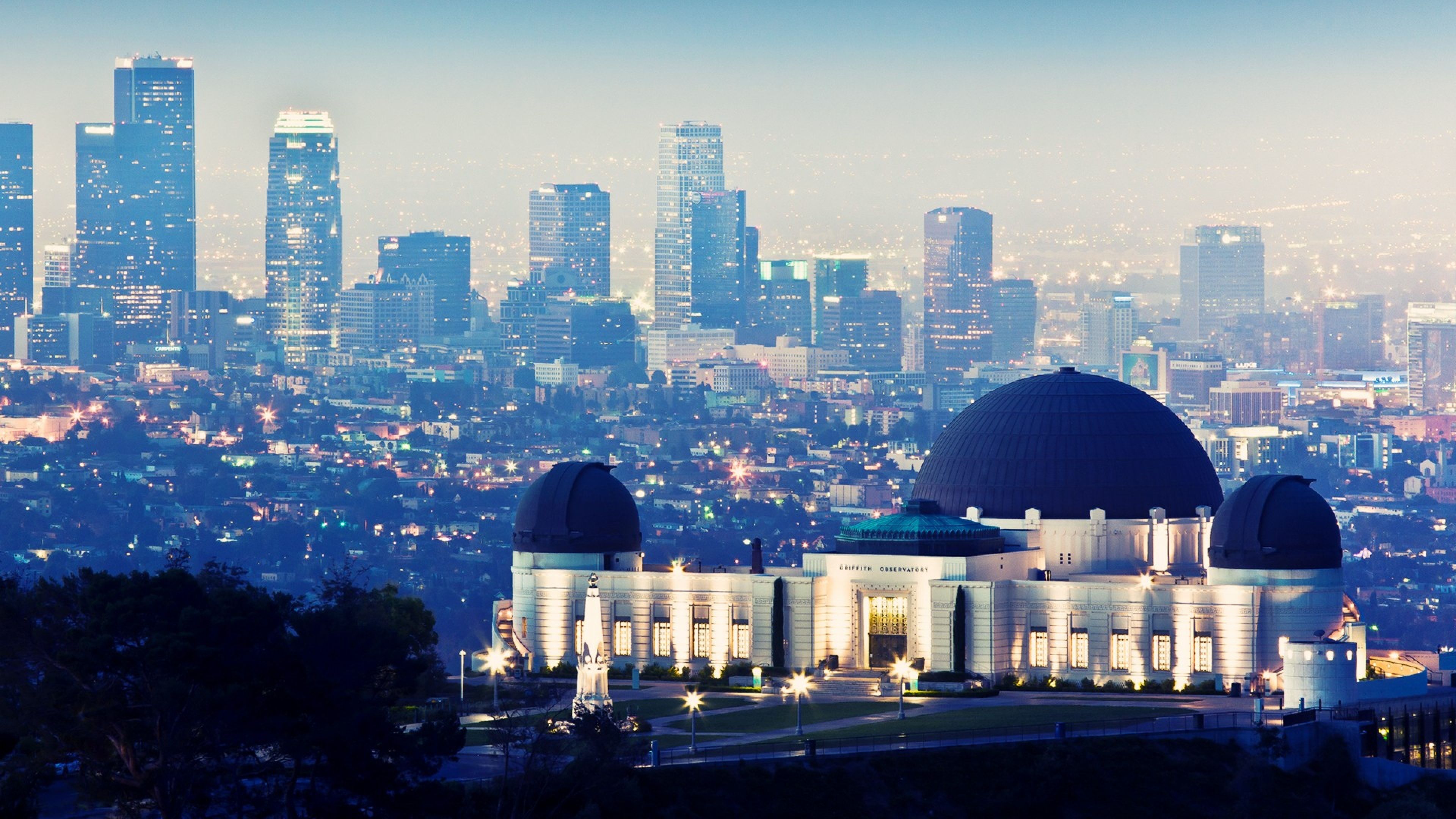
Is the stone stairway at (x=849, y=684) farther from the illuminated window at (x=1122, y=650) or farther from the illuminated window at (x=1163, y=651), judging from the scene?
the illuminated window at (x=1163, y=651)

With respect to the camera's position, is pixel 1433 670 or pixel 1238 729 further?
pixel 1433 670

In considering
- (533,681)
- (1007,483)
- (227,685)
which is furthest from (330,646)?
(1007,483)

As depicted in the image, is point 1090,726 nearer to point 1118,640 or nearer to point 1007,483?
point 1118,640

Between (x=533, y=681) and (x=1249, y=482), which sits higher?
(x=1249, y=482)

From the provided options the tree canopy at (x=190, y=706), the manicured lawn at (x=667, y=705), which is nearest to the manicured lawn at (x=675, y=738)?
the manicured lawn at (x=667, y=705)

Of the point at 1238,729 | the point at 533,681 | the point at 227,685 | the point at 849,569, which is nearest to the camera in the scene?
the point at 227,685

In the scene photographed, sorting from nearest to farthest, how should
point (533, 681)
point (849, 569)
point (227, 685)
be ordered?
point (227, 685) < point (533, 681) < point (849, 569)
